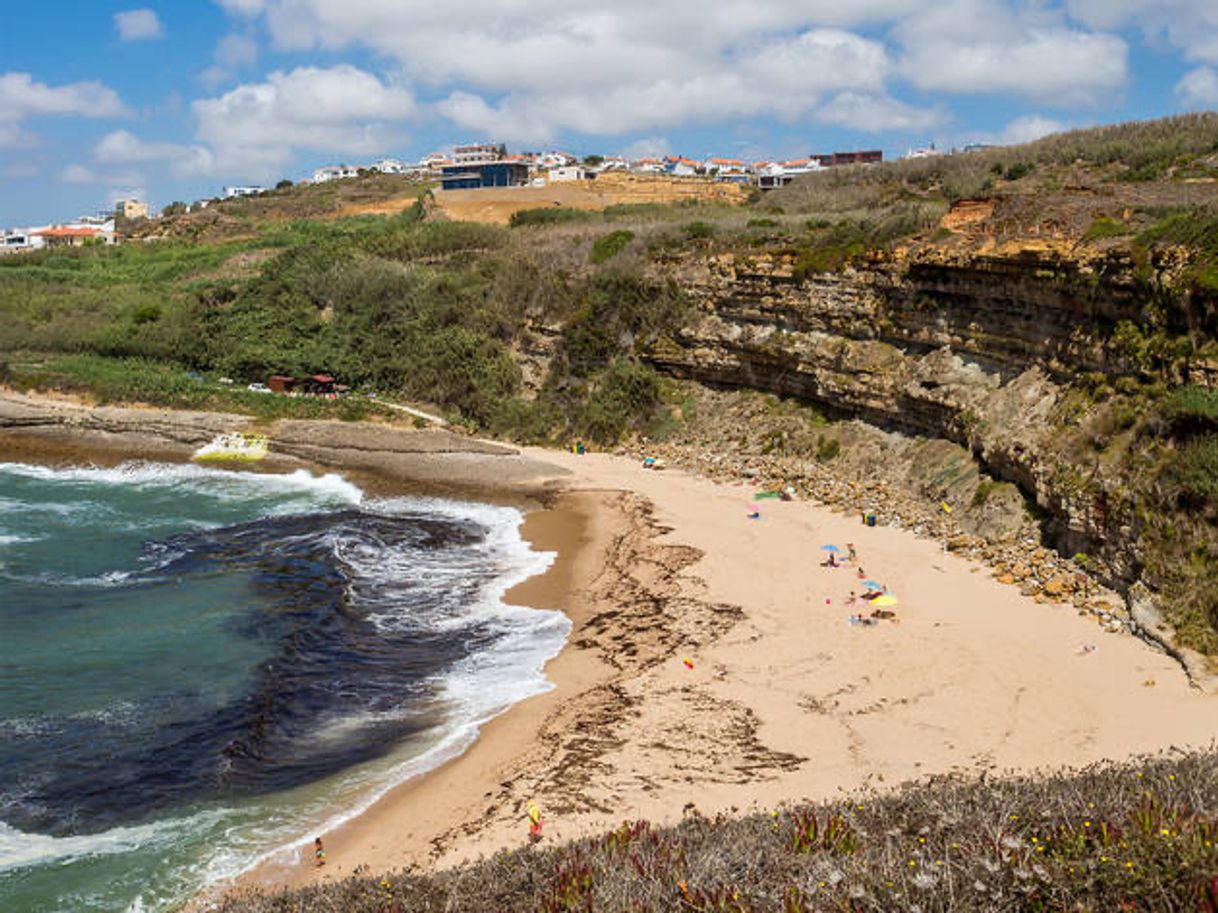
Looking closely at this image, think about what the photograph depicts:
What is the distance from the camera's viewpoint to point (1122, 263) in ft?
68.0

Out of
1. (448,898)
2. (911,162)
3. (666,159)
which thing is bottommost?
(448,898)

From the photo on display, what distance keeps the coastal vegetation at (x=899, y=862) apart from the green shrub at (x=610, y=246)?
111 feet

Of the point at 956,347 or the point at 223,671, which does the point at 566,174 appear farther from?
the point at 223,671

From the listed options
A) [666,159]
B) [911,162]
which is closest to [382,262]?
[911,162]

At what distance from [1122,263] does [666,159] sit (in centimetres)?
11604

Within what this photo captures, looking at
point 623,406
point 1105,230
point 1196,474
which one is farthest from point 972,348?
point 623,406

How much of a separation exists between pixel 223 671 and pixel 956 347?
1979 cm

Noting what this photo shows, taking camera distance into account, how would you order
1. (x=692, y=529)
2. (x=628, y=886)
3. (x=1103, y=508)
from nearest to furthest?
(x=628, y=886) < (x=1103, y=508) < (x=692, y=529)

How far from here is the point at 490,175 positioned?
104 meters

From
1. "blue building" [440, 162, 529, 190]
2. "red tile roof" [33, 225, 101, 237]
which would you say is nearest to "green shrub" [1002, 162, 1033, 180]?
"blue building" [440, 162, 529, 190]

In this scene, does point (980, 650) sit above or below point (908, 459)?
below

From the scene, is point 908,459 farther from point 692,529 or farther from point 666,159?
point 666,159

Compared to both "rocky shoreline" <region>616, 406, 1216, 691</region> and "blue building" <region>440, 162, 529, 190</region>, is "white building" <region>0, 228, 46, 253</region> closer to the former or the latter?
"blue building" <region>440, 162, 529, 190</region>

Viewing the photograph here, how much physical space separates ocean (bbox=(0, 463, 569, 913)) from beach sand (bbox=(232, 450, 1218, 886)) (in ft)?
3.12
